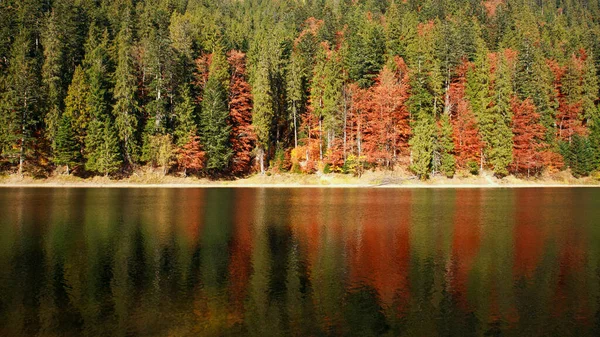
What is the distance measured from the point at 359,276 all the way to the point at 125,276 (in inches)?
413

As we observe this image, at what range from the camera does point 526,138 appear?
79375mm

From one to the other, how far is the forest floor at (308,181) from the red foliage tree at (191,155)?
297 cm

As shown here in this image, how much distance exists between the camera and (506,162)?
76125 mm

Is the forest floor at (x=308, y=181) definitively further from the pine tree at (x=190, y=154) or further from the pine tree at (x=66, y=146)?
the pine tree at (x=190, y=154)

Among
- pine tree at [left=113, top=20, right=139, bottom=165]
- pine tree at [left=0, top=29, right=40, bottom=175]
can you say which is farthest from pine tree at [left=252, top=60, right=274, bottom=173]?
pine tree at [left=0, top=29, right=40, bottom=175]

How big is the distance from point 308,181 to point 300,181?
4.75 ft

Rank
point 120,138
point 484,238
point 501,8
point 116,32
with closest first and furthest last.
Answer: point 484,238 < point 120,138 < point 116,32 < point 501,8

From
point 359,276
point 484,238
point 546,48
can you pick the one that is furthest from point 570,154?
point 359,276

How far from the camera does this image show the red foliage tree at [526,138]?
78.6 metres

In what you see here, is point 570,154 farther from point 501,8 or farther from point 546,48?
point 501,8

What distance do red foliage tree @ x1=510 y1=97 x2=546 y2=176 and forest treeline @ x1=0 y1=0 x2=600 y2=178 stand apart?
255 millimetres

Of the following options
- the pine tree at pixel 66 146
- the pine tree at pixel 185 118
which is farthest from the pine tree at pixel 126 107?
the pine tree at pixel 66 146

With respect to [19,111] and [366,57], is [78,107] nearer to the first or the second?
[19,111]

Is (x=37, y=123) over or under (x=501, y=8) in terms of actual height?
under
